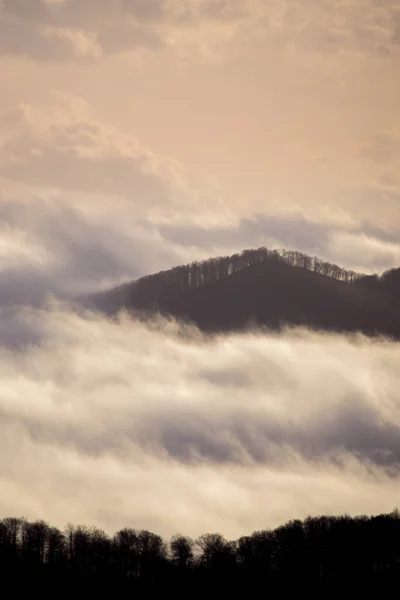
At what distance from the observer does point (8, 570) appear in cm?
14725

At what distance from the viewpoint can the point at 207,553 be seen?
527 ft

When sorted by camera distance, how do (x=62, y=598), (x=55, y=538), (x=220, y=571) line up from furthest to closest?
(x=55, y=538)
(x=220, y=571)
(x=62, y=598)

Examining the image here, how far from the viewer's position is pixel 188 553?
16138 centimetres

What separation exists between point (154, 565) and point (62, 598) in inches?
789

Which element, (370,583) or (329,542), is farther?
(329,542)

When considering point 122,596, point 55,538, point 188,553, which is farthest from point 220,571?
point 55,538

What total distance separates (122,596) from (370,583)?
3568 centimetres

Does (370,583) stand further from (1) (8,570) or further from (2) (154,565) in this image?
(1) (8,570)

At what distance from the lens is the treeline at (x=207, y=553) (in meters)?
150

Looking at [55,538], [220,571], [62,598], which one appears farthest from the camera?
[55,538]

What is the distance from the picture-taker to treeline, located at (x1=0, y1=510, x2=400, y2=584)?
15000cm

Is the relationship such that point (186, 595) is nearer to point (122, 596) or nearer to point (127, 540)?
point (122, 596)

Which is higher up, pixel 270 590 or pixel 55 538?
pixel 55 538

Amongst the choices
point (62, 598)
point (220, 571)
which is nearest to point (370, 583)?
point (220, 571)
